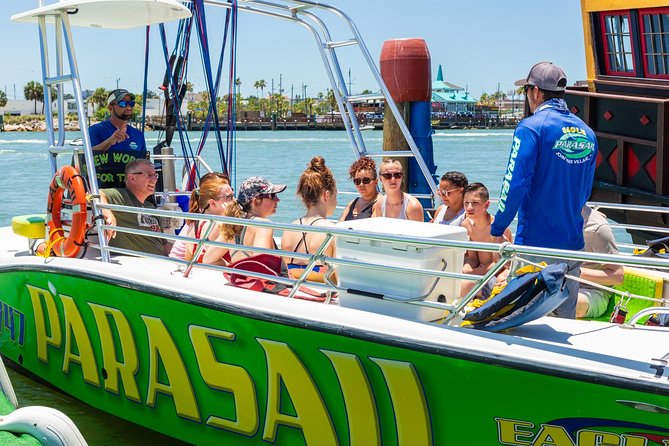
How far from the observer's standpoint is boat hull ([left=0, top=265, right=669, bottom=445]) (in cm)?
328

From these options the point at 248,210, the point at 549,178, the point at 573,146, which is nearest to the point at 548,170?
the point at 549,178

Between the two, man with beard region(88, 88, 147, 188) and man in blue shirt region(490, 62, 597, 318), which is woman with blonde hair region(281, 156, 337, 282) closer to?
man in blue shirt region(490, 62, 597, 318)

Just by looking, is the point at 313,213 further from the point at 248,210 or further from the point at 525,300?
the point at 525,300

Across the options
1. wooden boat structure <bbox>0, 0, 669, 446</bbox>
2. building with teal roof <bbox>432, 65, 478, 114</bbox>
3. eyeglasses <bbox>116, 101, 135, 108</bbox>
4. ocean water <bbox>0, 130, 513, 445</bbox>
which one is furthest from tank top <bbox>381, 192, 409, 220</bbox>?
building with teal roof <bbox>432, 65, 478, 114</bbox>

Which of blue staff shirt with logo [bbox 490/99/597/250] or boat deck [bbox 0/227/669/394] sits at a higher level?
blue staff shirt with logo [bbox 490/99/597/250]

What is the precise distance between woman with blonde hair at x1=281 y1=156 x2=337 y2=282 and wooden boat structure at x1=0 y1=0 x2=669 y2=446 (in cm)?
34

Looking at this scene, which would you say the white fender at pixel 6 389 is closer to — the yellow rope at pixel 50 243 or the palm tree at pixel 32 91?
the yellow rope at pixel 50 243

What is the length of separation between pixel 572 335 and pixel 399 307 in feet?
2.47

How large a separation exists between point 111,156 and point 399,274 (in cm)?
321

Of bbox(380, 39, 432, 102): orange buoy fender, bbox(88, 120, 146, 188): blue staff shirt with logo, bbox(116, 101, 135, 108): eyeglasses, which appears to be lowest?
bbox(88, 120, 146, 188): blue staff shirt with logo

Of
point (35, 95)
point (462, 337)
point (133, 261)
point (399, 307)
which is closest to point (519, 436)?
point (462, 337)

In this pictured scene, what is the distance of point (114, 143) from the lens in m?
6.23

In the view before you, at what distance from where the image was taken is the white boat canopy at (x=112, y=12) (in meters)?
5.45

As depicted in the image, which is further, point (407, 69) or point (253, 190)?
point (407, 69)
